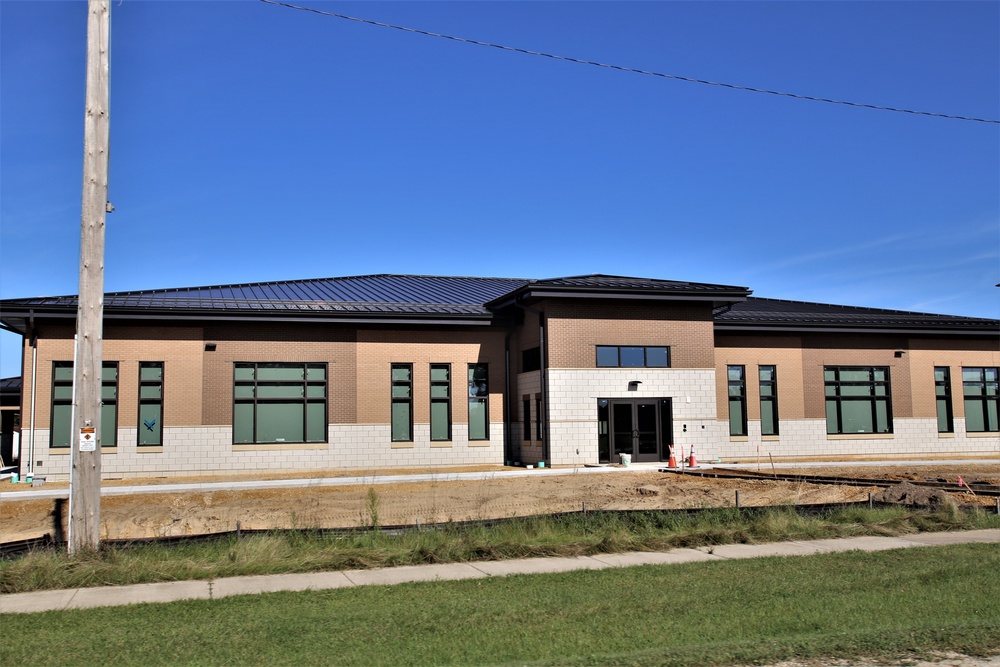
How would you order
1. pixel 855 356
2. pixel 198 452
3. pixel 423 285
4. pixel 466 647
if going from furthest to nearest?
pixel 423 285 → pixel 855 356 → pixel 198 452 → pixel 466 647

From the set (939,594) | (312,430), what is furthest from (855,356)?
(939,594)

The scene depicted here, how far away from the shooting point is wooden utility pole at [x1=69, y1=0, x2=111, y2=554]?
11.9 m

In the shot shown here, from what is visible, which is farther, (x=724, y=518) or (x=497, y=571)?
(x=724, y=518)

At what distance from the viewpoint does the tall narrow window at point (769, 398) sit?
34.6 meters

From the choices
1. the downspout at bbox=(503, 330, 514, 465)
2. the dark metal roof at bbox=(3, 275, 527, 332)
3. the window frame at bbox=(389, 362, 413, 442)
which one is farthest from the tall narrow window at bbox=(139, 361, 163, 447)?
the downspout at bbox=(503, 330, 514, 465)

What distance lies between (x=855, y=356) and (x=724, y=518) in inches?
921

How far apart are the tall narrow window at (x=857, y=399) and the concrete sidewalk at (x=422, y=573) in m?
22.0

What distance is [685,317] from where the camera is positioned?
104ft

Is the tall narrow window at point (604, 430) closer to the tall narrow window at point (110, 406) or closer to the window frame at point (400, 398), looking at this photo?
the window frame at point (400, 398)

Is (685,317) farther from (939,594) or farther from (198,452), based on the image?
(939,594)

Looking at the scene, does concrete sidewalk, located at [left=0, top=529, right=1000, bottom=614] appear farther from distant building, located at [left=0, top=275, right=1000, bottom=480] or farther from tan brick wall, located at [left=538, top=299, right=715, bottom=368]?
tan brick wall, located at [left=538, top=299, right=715, bottom=368]

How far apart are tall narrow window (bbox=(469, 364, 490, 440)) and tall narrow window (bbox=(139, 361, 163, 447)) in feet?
34.4

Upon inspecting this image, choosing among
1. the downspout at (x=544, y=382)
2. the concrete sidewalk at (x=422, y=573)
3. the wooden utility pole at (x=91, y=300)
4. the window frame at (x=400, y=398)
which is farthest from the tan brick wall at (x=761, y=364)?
the wooden utility pole at (x=91, y=300)

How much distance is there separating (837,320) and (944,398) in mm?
6206
